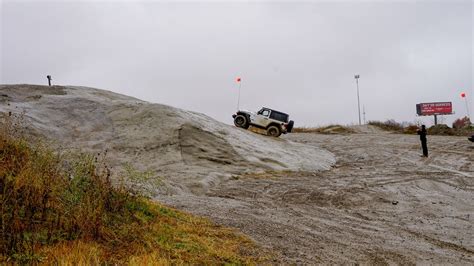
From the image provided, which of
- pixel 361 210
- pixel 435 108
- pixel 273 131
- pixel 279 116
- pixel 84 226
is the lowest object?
pixel 361 210

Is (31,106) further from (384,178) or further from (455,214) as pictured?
(455,214)

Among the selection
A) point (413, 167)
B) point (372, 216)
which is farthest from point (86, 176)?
point (413, 167)

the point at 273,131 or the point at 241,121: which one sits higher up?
the point at 241,121

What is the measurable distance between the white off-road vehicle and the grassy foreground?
21.4m

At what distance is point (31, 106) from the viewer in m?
19.2

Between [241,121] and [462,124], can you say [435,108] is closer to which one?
[462,124]

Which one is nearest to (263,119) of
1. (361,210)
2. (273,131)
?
(273,131)

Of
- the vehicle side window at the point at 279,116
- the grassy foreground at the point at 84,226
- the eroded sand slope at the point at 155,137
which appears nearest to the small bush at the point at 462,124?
the vehicle side window at the point at 279,116

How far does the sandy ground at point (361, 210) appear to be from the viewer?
751 centimetres

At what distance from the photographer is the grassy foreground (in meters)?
4.91

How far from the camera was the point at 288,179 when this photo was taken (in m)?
16.5

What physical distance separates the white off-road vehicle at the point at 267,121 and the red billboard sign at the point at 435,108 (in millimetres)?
27427

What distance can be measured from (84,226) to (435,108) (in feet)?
168

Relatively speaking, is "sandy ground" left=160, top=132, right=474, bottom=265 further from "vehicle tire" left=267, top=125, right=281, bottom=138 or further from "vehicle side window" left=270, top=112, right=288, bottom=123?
"vehicle side window" left=270, top=112, right=288, bottom=123
